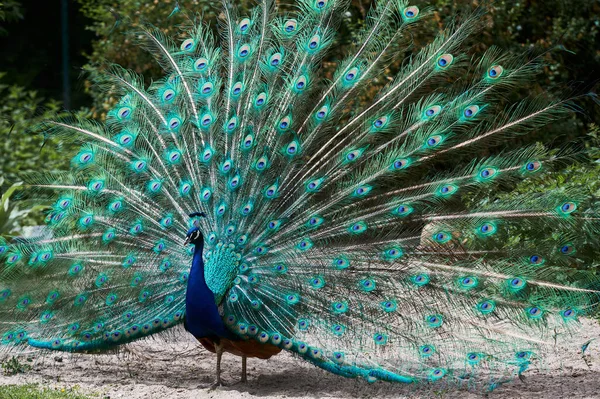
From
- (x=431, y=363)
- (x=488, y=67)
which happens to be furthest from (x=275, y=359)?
(x=488, y=67)

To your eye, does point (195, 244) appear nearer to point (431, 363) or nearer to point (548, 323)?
point (431, 363)

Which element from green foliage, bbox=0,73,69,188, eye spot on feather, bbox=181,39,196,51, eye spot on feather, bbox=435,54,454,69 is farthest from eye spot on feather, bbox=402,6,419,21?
green foliage, bbox=0,73,69,188

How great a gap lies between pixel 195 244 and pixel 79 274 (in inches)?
43.7

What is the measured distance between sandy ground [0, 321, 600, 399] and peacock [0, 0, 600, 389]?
24 cm

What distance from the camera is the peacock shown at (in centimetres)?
559

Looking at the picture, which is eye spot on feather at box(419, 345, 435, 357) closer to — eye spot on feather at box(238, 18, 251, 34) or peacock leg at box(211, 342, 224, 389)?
peacock leg at box(211, 342, 224, 389)

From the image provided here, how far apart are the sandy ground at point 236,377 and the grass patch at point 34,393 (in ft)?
0.63

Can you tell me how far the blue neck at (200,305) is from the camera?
5664 millimetres

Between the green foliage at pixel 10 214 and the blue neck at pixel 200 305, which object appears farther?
the green foliage at pixel 10 214

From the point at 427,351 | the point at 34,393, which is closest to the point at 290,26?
the point at 427,351

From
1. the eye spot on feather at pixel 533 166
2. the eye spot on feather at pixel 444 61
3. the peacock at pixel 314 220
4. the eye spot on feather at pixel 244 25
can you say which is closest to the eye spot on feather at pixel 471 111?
the peacock at pixel 314 220

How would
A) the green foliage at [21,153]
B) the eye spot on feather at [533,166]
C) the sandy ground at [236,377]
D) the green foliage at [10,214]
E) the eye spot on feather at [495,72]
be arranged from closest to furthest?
1. the eye spot on feather at [533,166]
2. the sandy ground at [236,377]
3. the eye spot on feather at [495,72]
4. the green foliage at [10,214]
5. the green foliage at [21,153]

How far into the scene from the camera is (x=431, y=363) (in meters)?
5.56

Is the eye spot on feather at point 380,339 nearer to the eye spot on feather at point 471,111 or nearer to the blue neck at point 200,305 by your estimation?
the blue neck at point 200,305
